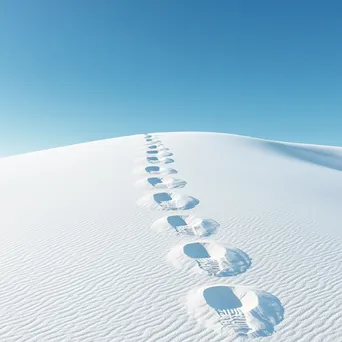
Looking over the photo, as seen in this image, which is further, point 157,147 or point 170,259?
point 157,147

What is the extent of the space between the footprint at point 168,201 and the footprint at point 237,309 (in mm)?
5029

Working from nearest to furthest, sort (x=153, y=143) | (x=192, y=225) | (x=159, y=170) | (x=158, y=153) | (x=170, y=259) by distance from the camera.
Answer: (x=170, y=259) < (x=192, y=225) < (x=159, y=170) < (x=158, y=153) < (x=153, y=143)

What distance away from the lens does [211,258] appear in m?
6.98

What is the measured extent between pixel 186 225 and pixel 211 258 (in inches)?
84.1

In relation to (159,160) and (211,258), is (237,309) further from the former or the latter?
(159,160)

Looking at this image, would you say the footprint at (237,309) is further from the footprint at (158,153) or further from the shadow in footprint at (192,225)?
the footprint at (158,153)

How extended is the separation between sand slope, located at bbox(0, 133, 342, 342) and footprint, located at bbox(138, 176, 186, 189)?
0.26ft

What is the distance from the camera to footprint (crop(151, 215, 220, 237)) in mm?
8492

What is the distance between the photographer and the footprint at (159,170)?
15.6m

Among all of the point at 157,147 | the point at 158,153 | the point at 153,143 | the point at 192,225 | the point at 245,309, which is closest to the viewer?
the point at 245,309

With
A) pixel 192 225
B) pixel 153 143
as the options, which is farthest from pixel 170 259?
pixel 153 143

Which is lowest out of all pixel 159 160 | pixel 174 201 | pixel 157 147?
pixel 174 201

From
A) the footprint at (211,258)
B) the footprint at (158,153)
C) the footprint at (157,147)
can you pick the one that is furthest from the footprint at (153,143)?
the footprint at (211,258)

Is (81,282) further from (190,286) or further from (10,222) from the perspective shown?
(10,222)
